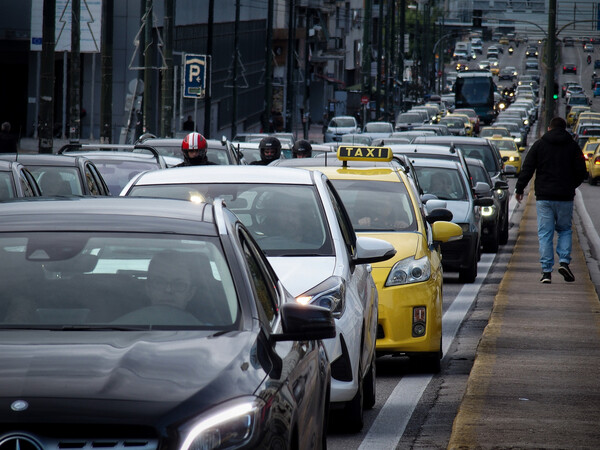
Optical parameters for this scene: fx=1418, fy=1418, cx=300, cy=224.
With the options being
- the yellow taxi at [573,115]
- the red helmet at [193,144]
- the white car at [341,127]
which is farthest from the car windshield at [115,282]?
the yellow taxi at [573,115]

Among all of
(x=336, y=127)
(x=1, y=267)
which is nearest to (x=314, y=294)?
(x=1, y=267)

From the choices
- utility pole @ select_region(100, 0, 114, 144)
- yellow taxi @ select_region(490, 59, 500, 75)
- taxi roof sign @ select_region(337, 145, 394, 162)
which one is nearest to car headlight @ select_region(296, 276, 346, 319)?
taxi roof sign @ select_region(337, 145, 394, 162)

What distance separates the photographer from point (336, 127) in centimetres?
6575

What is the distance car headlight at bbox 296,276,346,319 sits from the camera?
7543 millimetres

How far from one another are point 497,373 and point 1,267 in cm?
450

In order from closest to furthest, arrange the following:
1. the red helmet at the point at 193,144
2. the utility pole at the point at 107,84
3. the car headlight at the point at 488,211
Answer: the red helmet at the point at 193,144 < the car headlight at the point at 488,211 < the utility pole at the point at 107,84

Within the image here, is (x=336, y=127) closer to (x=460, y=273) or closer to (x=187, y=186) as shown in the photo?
(x=460, y=273)

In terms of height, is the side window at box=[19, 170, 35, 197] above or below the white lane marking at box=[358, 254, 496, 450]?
above

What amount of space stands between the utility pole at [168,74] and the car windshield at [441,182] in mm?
16328

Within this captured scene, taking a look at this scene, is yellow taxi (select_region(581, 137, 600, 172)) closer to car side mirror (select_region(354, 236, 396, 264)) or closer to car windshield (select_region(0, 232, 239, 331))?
car side mirror (select_region(354, 236, 396, 264))

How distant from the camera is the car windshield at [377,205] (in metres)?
11.5

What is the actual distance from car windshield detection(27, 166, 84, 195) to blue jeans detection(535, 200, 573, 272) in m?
5.24

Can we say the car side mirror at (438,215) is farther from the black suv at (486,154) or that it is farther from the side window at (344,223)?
the black suv at (486,154)

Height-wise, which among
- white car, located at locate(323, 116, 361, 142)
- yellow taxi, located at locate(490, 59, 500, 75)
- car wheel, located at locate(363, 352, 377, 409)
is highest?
yellow taxi, located at locate(490, 59, 500, 75)
